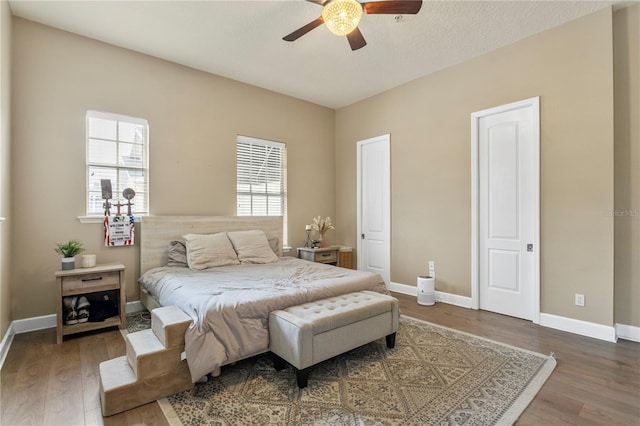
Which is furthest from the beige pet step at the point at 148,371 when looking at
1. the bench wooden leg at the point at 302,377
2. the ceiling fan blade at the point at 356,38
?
the ceiling fan blade at the point at 356,38

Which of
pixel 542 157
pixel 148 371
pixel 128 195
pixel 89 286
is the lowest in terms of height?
pixel 148 371

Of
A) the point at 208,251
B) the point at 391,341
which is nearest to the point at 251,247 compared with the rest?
the point at 208,251

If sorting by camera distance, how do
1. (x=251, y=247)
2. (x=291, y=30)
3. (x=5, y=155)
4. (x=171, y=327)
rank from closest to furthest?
(x=171, y=327) → (x=5, y=155) → (x=291, y=30) → (x=251, y=247)

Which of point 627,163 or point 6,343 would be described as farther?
point 627,163

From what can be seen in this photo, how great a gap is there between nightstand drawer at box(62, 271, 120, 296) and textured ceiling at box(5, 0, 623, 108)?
2.58 metres

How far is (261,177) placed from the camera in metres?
4.98

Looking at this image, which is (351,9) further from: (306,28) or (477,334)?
(477,334)

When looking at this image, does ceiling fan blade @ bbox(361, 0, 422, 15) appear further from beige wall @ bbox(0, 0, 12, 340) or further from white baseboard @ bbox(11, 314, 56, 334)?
white baseboard @ bbox(11, 314, 56, 334)

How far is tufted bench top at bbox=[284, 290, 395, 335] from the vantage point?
225cm

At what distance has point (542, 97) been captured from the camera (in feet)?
11.2

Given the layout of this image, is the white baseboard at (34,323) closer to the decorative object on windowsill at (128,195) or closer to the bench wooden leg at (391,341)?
→ the decorative object on windowsill at (128,195)

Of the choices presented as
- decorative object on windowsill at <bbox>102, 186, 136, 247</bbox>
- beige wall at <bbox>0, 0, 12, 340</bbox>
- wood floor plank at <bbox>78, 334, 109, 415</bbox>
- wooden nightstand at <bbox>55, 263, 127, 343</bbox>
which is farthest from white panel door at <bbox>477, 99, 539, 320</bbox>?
beige wall at <bbox>0, 0, 12, 340</bbox>

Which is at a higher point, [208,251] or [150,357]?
[208,251]

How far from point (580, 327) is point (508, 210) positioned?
1351mm
